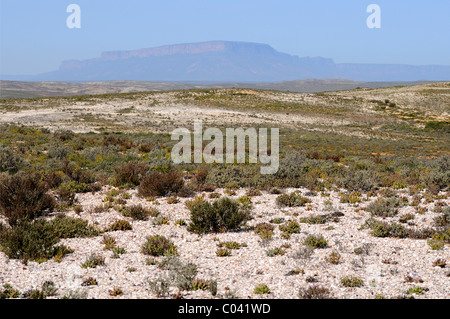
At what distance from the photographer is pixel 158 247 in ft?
30.3

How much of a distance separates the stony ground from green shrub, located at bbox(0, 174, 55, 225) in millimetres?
1746

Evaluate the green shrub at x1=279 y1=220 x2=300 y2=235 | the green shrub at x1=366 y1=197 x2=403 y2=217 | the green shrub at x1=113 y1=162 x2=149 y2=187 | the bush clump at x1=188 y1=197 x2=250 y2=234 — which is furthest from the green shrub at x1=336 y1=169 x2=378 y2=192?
the green shrub at x1=113 y1=162 x2=149 y2=187

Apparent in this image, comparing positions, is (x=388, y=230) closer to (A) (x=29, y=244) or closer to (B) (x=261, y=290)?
(B) (x=261, y=290)

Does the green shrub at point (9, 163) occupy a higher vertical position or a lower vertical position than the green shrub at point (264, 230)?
higher

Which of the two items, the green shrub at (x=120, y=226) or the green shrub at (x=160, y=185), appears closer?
the green shrub at (x=120, y=226)

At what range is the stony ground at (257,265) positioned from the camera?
23.7ft

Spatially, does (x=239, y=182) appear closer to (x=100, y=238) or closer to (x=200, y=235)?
(x=200, y=235)

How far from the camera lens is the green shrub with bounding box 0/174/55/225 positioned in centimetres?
1086

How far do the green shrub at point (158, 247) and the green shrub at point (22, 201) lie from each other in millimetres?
4012

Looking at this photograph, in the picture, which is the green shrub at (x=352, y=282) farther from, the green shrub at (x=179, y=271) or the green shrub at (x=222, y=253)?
the green shrub at (x=179, y=271)

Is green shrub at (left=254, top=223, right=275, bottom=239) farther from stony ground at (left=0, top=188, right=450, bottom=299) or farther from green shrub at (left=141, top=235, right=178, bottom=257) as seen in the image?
green shrub at (left=141, top=235, right=178, bottom=257)

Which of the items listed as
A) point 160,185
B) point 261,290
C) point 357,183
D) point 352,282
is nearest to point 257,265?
point 261,290

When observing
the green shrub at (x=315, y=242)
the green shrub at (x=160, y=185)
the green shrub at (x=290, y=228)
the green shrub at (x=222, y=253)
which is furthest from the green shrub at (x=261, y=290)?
the green shrub at (x=160, y=185)
